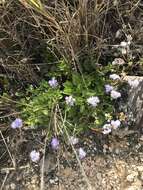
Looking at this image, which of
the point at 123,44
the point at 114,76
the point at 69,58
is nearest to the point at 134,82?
the point at 114,76

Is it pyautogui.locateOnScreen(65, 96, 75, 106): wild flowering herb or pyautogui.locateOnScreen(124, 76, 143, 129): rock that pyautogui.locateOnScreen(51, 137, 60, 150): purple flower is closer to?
pyautogui.locateOnScreen(65, 96, 75, 106): wild flowering herb

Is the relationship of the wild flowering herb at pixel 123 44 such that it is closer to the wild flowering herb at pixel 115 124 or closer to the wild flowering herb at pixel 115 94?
the wild flowering herb at pixel 115 94

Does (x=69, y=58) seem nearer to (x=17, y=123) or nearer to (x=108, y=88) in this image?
(x=108, y=88)

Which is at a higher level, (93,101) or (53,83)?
(53,83)

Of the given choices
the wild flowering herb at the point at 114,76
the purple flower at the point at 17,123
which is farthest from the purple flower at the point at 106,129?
the purple flower at the point at 17,123

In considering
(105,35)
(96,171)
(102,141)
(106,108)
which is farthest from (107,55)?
(96,171)

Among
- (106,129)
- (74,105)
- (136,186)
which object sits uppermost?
(74,105)

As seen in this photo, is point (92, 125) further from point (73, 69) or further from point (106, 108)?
point (73, 69)

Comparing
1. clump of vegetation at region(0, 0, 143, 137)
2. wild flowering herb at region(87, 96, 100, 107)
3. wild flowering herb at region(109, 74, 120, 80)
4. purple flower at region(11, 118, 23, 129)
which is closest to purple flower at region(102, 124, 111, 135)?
clump of vegetation at region(0, 0, 143, 137)
